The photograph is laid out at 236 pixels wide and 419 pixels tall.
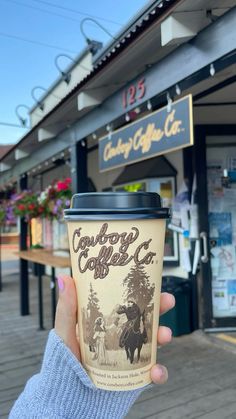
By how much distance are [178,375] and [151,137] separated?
226cm

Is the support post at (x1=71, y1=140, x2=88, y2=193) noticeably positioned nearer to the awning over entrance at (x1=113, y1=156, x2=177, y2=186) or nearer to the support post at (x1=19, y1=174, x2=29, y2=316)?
the awning over entrance at (x1=113, y1=156, x2=177, y2=186)

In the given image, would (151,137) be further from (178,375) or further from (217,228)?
(217,228)

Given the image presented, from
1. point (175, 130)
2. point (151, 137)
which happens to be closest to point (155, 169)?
point (151, 137)

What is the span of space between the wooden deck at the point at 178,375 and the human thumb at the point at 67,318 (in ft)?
7.59

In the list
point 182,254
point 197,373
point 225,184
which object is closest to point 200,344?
point 197,373

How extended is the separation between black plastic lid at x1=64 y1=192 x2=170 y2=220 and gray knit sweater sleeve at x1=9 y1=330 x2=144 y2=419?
0.36 metres

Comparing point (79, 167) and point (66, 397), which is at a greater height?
point (79, 167)

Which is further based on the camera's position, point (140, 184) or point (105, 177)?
point (105, 177)

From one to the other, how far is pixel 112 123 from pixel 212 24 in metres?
1.51

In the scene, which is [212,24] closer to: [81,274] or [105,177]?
[81,274]

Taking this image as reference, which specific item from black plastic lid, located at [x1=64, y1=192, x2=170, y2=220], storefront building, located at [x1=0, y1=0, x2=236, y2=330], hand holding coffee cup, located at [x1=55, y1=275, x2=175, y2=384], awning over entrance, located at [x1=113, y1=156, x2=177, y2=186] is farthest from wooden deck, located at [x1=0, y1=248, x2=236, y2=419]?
black plastic lid, located at [x1=64, y1=192, x2=170, y2=220]

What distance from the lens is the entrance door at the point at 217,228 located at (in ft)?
15.6

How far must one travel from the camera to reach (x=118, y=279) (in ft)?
2.65

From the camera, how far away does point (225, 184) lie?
184 inches
